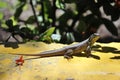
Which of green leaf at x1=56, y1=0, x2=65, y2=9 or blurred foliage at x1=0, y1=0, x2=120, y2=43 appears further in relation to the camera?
green leaf at x1=56, y1=0, x2=65, y2=9

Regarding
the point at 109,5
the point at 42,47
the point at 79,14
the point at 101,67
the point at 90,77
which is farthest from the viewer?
the point at 79,14

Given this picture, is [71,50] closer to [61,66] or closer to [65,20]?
[61,66]

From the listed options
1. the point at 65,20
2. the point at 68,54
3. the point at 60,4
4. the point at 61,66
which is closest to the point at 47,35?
the point at 60,4

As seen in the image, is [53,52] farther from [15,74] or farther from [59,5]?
[59,5]

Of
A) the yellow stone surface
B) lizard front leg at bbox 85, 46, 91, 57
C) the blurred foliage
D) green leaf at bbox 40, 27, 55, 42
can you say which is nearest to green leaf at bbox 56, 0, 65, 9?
the blurred foliage

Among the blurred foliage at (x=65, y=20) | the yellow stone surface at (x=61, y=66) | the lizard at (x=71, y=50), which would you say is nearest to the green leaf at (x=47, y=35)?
the blurred foliage at (x=65, y=20)

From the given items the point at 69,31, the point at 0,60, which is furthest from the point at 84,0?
the point at 0,60

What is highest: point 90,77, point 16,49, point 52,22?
point 52,22

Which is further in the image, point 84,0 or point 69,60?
point 84,0

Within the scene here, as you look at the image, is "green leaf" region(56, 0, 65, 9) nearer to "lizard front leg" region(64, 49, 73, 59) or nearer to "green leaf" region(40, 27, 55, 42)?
"green leaf" region(40, 27, 55, 42)
